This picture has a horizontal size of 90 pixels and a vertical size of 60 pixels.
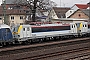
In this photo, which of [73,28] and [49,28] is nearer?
[49,28]

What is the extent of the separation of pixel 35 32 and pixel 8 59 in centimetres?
1007

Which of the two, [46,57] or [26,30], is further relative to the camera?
[26,30]

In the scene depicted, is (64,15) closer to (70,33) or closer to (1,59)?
(70,33)

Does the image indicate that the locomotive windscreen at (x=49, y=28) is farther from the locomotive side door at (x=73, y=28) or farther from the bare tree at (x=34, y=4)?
the bare tree at (x=34, y=4)

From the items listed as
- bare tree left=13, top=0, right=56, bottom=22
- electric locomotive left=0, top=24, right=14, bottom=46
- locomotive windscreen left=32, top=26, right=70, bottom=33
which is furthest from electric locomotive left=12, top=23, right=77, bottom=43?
bare tree left=13, top=0, right=56, bottom=22

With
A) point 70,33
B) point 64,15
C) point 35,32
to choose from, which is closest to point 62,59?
point 35,32

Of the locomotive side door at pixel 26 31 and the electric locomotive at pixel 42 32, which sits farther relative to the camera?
the locomotive side door at pixel 26 31

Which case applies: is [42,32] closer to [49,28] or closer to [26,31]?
[49,28]

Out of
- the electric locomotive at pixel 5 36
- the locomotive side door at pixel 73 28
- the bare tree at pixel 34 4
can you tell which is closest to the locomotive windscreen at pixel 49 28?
the locomotive side door at pixel 73 28

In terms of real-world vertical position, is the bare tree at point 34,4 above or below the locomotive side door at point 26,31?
above

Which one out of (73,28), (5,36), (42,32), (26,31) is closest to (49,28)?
(42,32)

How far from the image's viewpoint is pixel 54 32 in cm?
2873

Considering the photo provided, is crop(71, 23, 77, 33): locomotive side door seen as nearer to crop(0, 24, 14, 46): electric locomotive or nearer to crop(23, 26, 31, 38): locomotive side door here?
crop(23, 26, 31, 38): locomotive side door

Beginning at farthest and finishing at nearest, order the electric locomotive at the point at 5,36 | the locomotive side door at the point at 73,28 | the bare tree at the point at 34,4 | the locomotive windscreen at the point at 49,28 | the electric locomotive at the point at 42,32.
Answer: the bare tree at the point at 34,4 → the locomotive side door at the point at 73,28 → the locomotive windscreen at the point at 49,28 → the electric locomotive at the point at 42,32 → the electric locomotive at the point at 5,36
